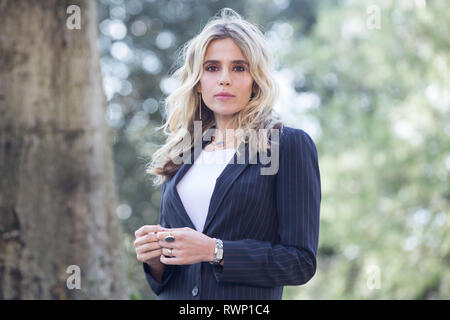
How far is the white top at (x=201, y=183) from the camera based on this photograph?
2.07 metres

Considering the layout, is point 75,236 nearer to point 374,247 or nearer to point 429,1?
point 374,247

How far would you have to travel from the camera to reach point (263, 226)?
6.47 feet

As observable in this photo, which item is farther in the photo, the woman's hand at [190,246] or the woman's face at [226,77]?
the woman's face at [226,77]

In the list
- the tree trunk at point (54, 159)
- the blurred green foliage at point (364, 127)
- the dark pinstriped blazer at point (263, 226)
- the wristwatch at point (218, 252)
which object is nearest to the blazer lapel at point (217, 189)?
the dark pinstriped blazer at point (263, 226)

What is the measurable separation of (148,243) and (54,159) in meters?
2.37

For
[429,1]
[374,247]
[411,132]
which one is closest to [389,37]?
[429,1]

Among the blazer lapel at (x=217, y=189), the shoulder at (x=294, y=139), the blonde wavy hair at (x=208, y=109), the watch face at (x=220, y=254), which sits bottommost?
the watch face at (x=220, y=254)

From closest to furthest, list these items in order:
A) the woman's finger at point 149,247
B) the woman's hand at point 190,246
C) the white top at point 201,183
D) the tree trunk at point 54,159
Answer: the woman's hand at point 190,246
the woman's finger at point 149,247
the white top at point 201,183
the tree trunk at point 54,159

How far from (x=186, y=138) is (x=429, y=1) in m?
8.24

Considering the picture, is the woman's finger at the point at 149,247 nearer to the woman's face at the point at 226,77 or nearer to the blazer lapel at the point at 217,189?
the blazer lapel at the point at 217,189

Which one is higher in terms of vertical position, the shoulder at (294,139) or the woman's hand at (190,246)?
the shoulder at (294,139)

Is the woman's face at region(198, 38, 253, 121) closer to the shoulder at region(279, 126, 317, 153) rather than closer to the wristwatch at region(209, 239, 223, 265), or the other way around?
the shoulder at region(279, 126, 317, 153)

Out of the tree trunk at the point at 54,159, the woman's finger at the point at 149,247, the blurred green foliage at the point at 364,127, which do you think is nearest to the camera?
the woman's finger at the point at 149,247

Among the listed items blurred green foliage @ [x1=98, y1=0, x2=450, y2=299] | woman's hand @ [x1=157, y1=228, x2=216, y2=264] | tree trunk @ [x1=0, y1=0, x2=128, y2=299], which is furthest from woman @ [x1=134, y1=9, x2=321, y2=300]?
blurred green foliage @ [x1=98, y1=0, x2=450, y2=299]
